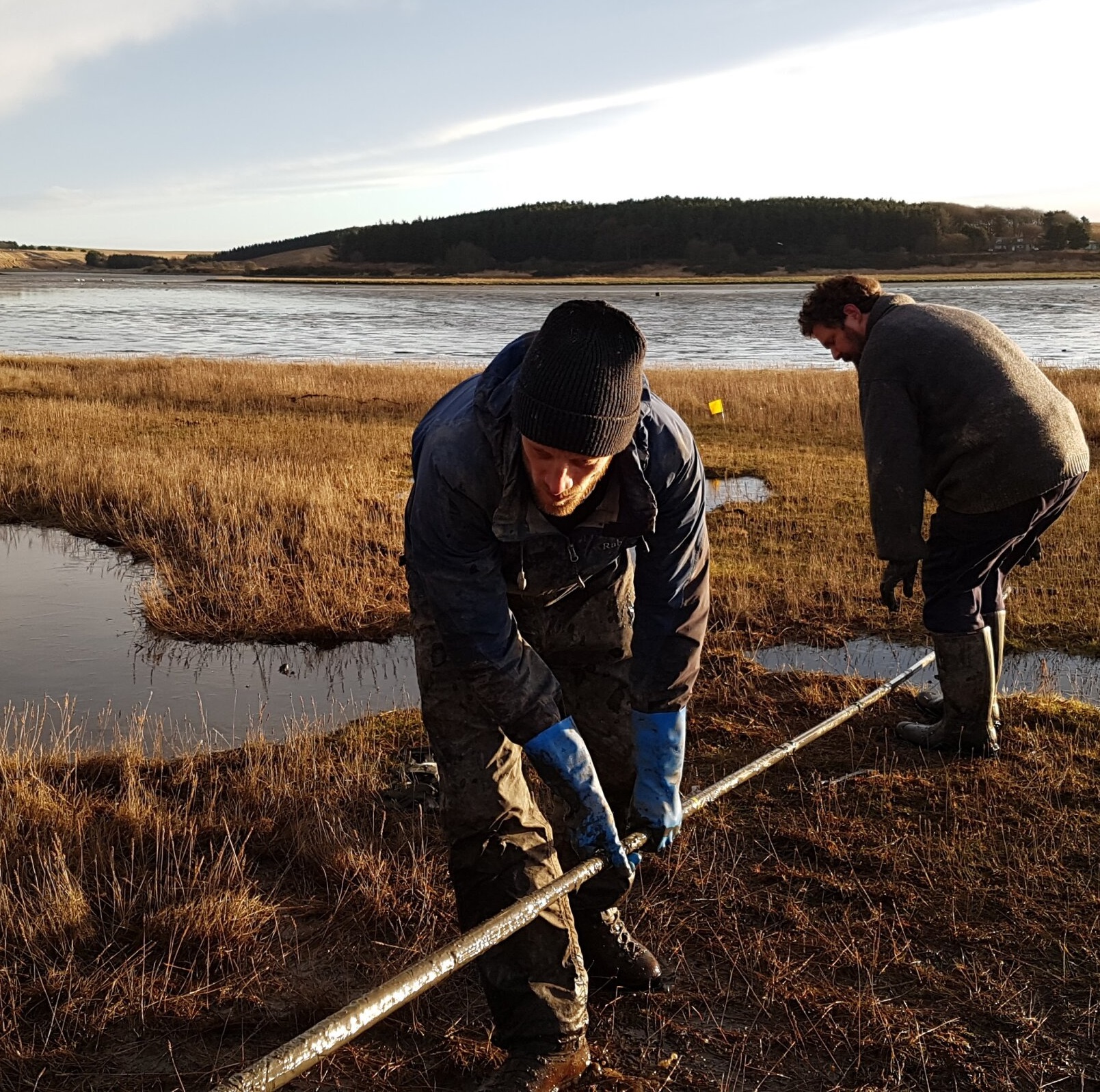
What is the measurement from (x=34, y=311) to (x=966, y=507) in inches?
2279

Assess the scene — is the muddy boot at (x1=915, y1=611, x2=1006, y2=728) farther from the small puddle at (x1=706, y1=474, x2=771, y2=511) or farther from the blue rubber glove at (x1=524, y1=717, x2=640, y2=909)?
the small puddle at (x1=706, y1=474, x2=771, y2=511)

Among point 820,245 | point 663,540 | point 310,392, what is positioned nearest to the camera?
point 663,540

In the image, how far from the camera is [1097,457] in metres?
12.2

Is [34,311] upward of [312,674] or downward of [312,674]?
upward

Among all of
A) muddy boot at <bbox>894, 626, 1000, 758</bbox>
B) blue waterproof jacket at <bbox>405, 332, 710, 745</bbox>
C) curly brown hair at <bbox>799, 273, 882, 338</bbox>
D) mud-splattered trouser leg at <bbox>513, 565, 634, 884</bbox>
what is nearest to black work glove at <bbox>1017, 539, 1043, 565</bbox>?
muddy boot at <bbox>894, 626, 1000, 758</bbox>

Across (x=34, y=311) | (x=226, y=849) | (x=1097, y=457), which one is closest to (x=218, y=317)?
(x=34, y=311)

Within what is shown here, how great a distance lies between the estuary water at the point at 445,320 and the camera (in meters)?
32.8

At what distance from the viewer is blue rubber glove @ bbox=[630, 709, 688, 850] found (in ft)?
9.55

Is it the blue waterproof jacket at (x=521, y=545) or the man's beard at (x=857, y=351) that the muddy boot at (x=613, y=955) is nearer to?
the blue waterproof jacket at (x=521, y=545)

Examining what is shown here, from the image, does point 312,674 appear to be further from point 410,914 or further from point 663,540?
point 663,540

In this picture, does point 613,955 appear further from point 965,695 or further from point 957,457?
point 957,457

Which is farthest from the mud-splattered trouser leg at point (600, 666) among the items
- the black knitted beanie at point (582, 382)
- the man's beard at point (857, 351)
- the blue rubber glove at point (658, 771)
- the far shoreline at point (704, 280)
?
the far shoreline at point (704, 280)

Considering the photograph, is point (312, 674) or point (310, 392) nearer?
point (312, 674)

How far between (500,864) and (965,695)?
2.75 metres
